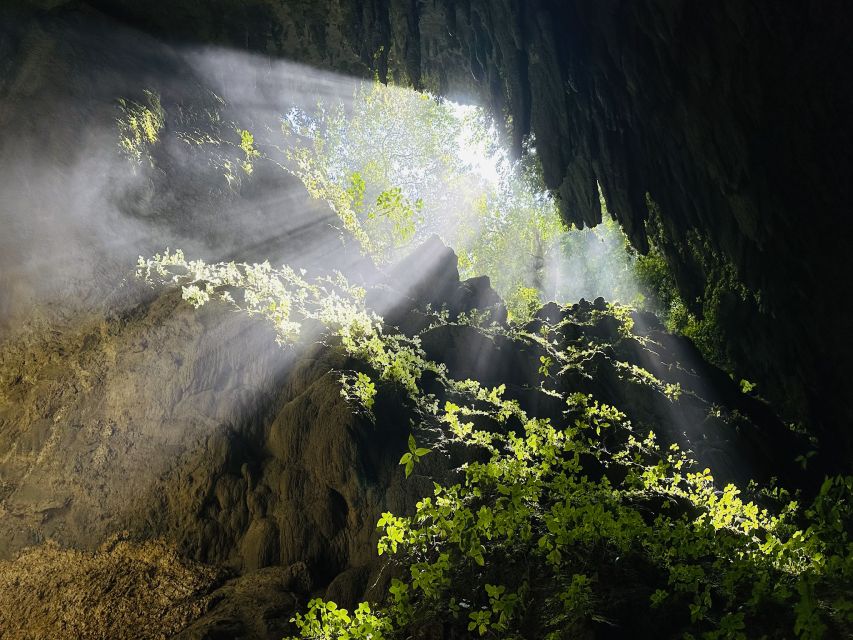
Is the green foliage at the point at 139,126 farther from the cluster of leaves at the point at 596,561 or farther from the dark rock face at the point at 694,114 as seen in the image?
the cluster of leaves at the point at 596,561

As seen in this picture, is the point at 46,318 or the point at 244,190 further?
the point at 244,190

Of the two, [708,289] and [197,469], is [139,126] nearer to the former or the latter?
[197,469]

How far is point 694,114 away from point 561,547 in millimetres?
4842

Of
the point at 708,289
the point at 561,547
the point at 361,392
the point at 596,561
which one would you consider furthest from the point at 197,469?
the point at 708,289

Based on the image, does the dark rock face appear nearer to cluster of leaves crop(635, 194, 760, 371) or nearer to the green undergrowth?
cluster of leaves crop(635, 194, 760, 371)

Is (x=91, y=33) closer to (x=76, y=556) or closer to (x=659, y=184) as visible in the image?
(x=76, y=556)

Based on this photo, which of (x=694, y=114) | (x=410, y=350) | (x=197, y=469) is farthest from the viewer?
(x=410, y=350)

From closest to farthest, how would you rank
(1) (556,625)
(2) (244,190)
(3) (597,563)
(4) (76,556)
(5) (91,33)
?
1. (1) (556,625)
2. (3) (597,563)
3. (4) (76,556)
4. (5) (91,33)
5. (2) (244,190)

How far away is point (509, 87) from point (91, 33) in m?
6.87

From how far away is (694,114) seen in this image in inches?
229

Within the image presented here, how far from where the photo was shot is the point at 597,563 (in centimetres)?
468

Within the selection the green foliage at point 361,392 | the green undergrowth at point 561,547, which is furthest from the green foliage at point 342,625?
the green foliage at point 361,392

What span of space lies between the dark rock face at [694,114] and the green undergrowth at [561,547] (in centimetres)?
241

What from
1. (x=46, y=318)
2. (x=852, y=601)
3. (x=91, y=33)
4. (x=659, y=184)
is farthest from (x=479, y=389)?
(x=91, y=33)
